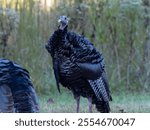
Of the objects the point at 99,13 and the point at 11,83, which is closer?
the point at 11,83

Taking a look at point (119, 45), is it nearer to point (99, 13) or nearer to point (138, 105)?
point (99, 13)

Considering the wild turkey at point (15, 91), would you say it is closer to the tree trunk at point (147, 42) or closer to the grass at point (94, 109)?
the grass at point (94, 109)

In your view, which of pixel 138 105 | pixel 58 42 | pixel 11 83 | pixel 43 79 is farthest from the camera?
pixel 43 79

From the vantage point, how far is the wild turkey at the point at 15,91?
16.0 ft

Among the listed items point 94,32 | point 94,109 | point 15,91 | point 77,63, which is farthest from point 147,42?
point 15,91

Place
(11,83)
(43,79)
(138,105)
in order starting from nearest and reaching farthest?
(11,83) → (138,105) → (43,79)

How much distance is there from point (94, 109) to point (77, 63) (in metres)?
1.47

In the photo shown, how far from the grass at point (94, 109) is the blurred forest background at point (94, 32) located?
2.11ft

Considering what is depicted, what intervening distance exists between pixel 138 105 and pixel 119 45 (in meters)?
2.35

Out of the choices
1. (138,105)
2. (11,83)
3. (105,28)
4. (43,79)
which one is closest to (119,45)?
(105,28)

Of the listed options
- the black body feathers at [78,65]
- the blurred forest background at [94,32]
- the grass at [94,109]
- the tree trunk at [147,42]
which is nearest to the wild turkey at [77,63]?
the black body feathers at [78,65]

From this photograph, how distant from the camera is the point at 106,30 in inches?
415

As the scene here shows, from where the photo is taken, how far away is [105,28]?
1053cm

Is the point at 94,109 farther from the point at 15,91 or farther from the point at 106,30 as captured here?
the point at 15,91
